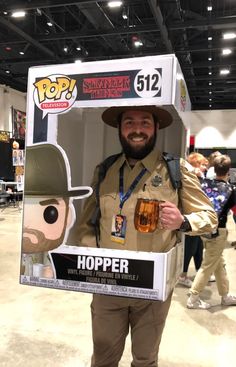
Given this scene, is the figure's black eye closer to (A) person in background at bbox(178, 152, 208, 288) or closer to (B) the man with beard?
(B) the man with beard

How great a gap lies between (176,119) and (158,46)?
299 inches

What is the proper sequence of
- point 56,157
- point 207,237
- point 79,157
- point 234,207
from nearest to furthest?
1. point 56,157
2. point 79,157
3. point 207,237
4. point 234,207

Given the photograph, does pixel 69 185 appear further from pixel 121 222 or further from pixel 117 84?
pixel 117 84

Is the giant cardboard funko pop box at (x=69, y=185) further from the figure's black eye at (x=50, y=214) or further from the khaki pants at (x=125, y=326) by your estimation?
the khaki pants at (x=125, y=326)

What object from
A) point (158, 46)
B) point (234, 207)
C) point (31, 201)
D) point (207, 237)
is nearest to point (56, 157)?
point (31, 201)

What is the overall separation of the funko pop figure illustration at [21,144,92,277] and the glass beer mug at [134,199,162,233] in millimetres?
257

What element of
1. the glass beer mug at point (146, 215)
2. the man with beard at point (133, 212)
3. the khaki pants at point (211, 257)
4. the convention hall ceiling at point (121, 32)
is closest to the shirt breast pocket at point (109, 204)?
the man with beard at point (133, 212)

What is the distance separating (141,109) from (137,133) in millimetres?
88

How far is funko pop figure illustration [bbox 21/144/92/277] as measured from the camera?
1.32 metres

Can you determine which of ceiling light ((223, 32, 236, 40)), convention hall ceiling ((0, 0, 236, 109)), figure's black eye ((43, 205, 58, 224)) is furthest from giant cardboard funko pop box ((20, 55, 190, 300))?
ceiling light ((223, 32, 236, 40))

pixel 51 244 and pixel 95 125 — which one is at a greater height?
pixel 95 125

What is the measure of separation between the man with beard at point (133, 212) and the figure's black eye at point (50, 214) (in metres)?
0.16

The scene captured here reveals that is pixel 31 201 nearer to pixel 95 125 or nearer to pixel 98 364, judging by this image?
pixel 95 125

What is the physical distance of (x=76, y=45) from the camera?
8.98 metres
